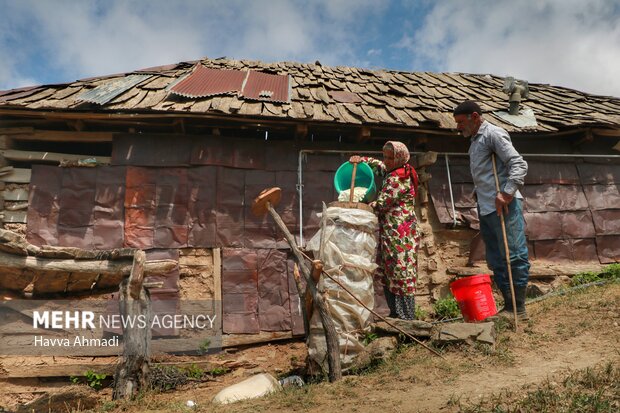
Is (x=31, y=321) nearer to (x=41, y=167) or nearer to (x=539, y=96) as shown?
(x=41, y=167)

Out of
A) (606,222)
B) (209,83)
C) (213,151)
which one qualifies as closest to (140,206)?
(213,151)

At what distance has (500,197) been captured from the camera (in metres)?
4.20

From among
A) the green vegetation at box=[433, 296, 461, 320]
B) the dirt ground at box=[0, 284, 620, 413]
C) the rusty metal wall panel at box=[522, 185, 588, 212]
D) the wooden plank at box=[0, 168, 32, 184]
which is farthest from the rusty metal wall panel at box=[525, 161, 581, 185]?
the wooden plank at box=[0, 168, 32, 184]

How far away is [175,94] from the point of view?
21.8 ft

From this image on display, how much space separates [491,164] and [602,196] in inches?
164

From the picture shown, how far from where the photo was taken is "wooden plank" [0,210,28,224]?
6.00m

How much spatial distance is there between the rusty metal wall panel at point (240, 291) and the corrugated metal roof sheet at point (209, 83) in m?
2.44

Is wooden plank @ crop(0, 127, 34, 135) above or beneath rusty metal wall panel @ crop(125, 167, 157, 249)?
above

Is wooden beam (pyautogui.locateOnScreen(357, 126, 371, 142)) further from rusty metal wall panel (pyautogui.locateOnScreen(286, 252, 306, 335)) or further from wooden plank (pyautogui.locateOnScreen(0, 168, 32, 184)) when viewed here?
wooden plank (pyautogui.locateOnScreen(0, 168, 32, 184))

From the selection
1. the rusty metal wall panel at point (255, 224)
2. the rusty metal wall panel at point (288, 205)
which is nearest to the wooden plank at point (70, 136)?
the rusty metal wall panel at point (255, 224)

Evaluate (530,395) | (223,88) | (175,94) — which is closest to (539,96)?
(223,88)

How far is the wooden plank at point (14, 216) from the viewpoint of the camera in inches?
236

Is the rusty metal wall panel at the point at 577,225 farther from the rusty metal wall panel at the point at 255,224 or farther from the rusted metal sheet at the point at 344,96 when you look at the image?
the rusty metal wall panel at the point at 255,224

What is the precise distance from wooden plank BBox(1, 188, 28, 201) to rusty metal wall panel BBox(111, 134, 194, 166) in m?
1.25
